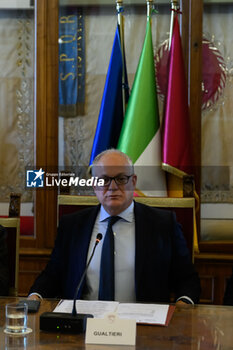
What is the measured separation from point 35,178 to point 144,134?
873 mm

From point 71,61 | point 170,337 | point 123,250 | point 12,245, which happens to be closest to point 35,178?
point 71,61

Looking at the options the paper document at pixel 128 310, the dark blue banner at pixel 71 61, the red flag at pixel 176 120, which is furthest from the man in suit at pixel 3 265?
the dark blue banner at pixel 71 61

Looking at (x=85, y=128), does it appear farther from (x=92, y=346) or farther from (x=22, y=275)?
(x=92, y=346)

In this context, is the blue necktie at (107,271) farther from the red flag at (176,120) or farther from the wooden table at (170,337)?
the red flag at (176,120)

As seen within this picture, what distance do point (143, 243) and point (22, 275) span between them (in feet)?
4.55

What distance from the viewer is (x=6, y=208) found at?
3.72 m

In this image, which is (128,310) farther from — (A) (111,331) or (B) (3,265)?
(B) (3,265)

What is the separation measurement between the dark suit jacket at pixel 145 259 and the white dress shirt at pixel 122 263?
0.04 meters

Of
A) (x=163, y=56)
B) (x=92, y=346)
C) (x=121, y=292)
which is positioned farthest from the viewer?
(x=163, y=56)

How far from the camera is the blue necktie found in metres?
2.33

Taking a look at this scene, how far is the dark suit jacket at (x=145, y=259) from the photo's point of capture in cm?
241

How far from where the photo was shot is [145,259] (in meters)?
2.42

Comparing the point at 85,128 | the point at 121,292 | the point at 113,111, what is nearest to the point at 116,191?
the point at 121,292

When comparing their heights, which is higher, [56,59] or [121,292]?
[56,59]
